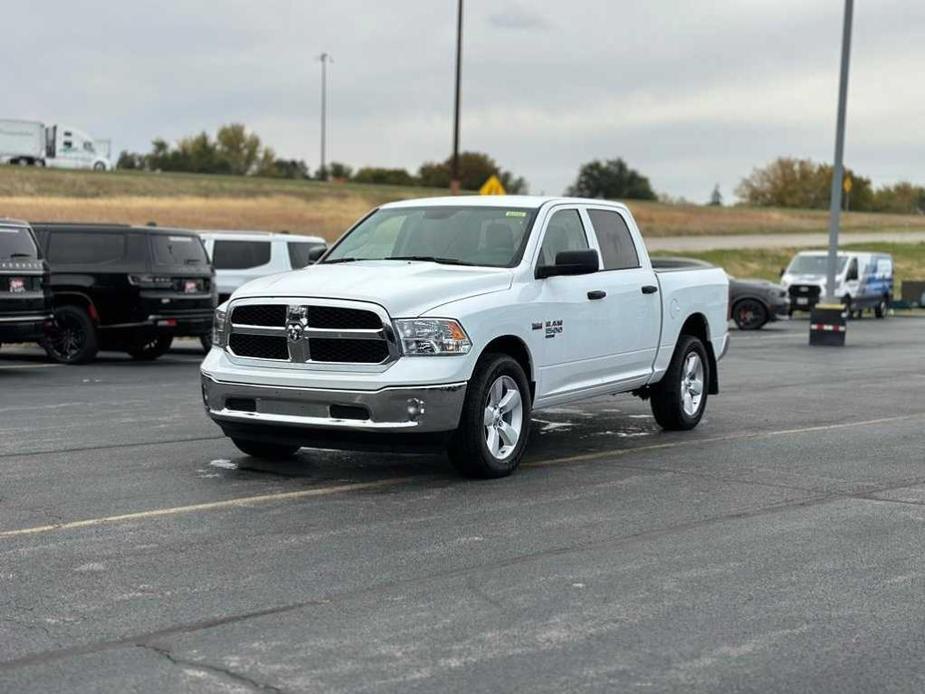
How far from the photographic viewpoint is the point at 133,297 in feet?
65.9

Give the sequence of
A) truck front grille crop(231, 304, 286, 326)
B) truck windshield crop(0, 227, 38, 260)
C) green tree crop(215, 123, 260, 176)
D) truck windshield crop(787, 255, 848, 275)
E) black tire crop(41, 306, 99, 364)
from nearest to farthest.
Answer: truck front grille crop(231, 304, 286, 326)
truck windshield crop(0, 227, 38, 260)
black tire crop(41, 306, 99, 364)
truck windshield crop(787, 255, 848, 275)
green tree crop(215, 123, 260, 176)

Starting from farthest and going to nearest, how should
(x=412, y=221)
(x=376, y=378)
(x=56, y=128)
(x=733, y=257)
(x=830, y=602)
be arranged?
(x=56, y=128) < (x=733, y=257) < (x=412, y=221) < (x=376, y=378) < (x=830, y=602)

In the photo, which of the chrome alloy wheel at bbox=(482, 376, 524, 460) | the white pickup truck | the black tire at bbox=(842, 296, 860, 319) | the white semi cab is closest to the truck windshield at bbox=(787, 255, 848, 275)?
the black tire at bbox=(842, 296, 860, 319)

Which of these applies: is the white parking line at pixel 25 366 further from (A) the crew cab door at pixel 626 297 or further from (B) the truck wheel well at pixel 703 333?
(A) the crew cab door at pixel 626 297

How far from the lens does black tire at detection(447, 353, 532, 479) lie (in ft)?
30.7

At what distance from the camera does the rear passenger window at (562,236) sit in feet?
34.9

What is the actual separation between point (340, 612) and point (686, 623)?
1.47 meters

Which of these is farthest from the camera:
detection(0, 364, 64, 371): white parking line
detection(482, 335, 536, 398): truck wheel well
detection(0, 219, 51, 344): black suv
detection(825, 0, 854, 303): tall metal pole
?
detection(825, 0, 854, 303): tall metal pole

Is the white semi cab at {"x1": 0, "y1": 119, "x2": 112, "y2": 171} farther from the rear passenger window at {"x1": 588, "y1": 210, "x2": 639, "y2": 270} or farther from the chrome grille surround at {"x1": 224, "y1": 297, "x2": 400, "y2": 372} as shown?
the chrome grille surround at {"x1": 224, "y1": 297, "x2": 400, "y2": 372}

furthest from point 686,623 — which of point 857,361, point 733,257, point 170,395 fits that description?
point 733,257

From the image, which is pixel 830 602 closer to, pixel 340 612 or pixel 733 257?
pixel 340 612

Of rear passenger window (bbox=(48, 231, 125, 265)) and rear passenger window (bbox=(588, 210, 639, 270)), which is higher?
rear passenger window (bbox=(588, 210, 639, 270))

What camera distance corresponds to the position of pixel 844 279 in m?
40.2

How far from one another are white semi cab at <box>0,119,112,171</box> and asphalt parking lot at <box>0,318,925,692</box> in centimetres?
7061
